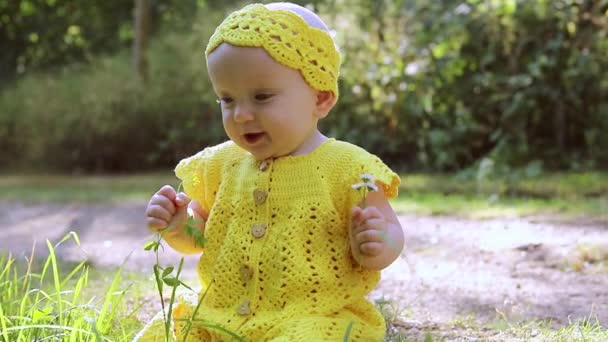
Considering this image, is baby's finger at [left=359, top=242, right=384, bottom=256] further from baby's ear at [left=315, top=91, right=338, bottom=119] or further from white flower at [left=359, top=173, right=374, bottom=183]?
baby's ear at [left=315, top=91, right=338, bottom=119]

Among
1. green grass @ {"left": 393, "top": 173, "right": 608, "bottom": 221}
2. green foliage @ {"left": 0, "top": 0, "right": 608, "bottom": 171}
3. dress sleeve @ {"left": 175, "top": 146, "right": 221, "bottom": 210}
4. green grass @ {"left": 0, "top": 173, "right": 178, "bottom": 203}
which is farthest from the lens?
green grass @ {"left": 0, "top": 173, "right": 178, "bottom": 203}

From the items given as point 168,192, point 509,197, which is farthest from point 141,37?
point 168,192

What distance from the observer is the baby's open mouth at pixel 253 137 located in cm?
200

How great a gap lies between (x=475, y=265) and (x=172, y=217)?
5.48 feet

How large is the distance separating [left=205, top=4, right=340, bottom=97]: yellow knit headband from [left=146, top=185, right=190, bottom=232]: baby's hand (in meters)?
0.41

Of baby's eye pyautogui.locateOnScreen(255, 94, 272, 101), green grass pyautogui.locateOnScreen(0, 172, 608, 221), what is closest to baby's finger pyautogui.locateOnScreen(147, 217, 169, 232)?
baby's eye pyautogui.locateOnScreen(255, 94, 272, 101)

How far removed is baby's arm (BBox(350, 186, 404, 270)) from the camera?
1.86 meters

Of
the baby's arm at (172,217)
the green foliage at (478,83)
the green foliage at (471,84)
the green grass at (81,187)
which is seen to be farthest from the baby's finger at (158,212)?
the green foliage at (478,83)

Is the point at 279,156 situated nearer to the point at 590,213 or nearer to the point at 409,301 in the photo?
the point at 409,301

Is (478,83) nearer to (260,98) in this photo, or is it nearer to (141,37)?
(260,98)

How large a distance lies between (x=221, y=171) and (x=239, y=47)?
0.40 meters

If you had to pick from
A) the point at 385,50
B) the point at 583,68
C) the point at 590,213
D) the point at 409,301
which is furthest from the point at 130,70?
the point at 409,301

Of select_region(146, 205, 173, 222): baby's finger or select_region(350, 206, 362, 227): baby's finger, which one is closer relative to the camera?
select_region(350, 206, 362, 227): baby's finger

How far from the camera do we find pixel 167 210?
2.04m
